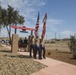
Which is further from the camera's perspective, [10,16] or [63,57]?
[10,16]

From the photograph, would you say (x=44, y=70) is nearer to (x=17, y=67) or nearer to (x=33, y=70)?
(x=33, y=70)

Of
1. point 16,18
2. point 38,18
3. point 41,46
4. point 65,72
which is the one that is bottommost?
point 65,72

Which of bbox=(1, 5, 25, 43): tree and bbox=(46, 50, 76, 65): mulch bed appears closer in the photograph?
bbox=(46, 50, 76, 65): mulch bed

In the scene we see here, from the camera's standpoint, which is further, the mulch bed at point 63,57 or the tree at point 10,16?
the tree at point 10,16

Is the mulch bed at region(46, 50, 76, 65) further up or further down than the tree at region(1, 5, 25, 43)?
further down

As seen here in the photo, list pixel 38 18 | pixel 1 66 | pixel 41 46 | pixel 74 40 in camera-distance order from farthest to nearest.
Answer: pixel 74 40 → pixel 38 18 → pixel 41 46 → pixel 1 66

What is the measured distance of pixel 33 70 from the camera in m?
10.4

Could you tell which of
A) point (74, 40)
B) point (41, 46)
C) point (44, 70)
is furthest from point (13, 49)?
point (44, 70)

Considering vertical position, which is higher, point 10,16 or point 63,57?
point 10,16

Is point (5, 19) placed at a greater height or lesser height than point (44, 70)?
greater

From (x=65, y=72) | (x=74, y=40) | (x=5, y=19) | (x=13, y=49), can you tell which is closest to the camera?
(x=65, y=72)

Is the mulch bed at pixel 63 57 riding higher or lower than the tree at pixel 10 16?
lower

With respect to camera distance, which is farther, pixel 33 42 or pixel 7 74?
pixel 33 42

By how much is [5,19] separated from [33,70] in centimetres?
3324
